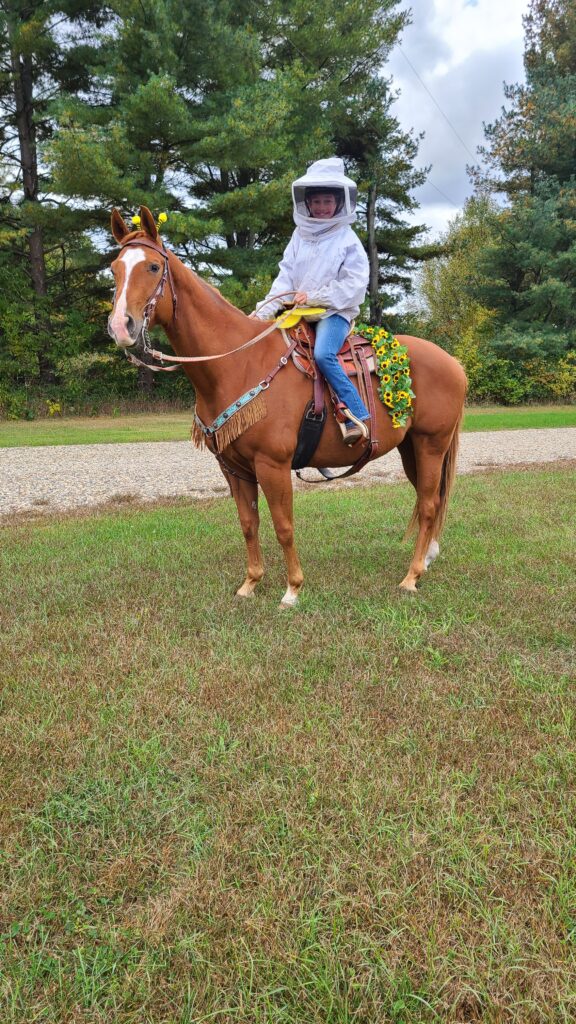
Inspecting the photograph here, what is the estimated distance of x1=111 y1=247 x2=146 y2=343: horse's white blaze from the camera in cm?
289

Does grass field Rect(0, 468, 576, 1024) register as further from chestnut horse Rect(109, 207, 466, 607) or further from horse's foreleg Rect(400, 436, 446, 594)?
chestnut horse Rect(109, 207, 466, 607)

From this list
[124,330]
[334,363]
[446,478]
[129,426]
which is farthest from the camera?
[129,426]

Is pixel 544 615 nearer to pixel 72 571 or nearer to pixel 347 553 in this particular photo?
pixel 347 553

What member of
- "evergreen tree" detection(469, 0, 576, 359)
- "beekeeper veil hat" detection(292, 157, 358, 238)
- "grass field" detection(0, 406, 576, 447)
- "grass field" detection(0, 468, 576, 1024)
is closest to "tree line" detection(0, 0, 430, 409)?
"grass field" detection(0, 406, 576, 447)

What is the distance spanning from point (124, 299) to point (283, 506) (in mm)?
1574

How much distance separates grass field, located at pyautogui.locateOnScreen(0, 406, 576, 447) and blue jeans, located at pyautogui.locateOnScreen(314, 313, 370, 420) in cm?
1040

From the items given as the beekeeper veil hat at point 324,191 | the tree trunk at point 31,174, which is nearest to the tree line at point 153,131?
the tree trunk at point 31,174

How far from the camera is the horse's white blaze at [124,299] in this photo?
114 inches

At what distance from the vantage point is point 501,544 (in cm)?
510

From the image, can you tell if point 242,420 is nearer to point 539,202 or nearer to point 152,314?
point 152,314

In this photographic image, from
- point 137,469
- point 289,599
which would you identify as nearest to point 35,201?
point 137,469

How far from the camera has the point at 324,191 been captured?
3775 mm

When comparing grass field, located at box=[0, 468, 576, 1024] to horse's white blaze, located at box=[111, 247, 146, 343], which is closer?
grass field, located at box=[0, 468, 576, 1024]

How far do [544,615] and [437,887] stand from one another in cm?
226
